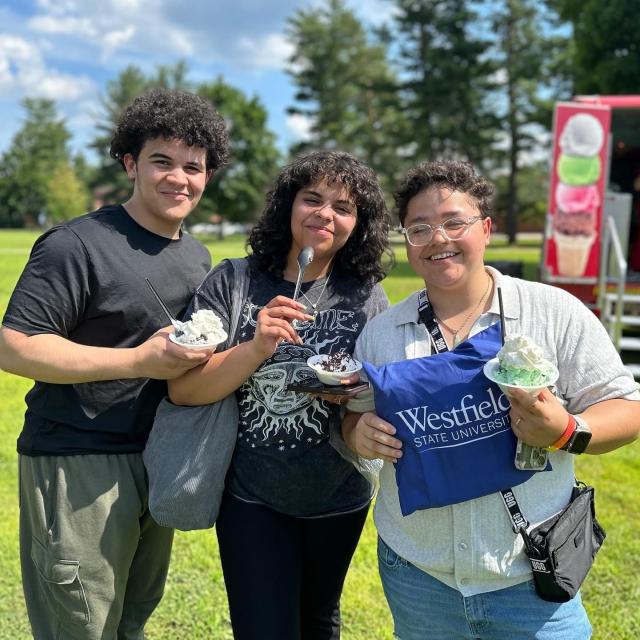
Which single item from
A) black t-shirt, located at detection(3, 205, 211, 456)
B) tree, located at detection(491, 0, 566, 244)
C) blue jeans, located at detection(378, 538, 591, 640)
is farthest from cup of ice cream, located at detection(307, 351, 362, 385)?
tree, located at detection(491, 0, 566, 244)

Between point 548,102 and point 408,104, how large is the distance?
27.4ft

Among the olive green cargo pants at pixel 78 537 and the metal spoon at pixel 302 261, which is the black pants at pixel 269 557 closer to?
the olive green cargo pants at pixel 78 537

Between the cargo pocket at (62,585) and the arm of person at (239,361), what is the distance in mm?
727

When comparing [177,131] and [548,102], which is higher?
[548,102]

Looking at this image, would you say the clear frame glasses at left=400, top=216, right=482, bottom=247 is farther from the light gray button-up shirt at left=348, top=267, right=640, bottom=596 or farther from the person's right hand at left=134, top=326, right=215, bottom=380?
the person's right hand at left=134, top=326, right=215, bottom=380

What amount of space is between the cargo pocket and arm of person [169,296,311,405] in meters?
0.73

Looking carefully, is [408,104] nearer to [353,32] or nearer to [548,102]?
[548,102]

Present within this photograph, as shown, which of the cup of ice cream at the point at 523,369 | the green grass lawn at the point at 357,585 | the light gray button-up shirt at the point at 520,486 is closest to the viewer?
the cup of ice cream at the point at 523,369

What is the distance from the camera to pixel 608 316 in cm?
777

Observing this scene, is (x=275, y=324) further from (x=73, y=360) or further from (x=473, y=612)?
(x=473, y=612)

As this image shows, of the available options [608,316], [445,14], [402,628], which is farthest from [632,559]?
[445,14]

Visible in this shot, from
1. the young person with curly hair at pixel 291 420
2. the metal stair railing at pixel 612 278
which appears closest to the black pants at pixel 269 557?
the young person with curly hair at pixel 291 420

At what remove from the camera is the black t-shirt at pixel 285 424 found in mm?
2139

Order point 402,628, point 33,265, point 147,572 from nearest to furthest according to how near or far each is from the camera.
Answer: point 402,628 < point 33,265 < point 147,572
